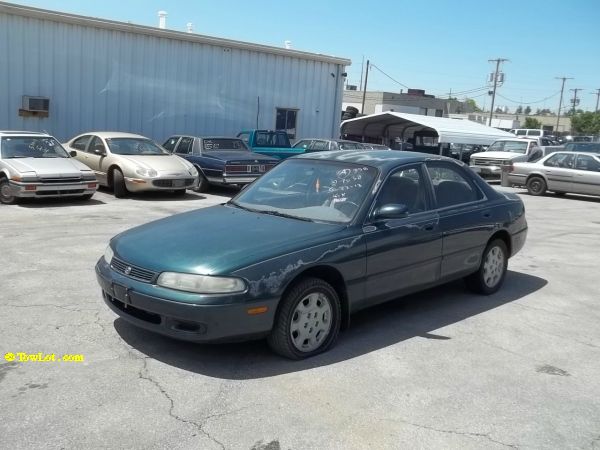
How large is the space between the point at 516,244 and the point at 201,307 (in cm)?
419

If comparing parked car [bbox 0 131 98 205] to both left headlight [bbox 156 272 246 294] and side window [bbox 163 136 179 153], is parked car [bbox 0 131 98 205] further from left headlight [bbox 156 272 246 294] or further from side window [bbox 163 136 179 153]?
left headlight [bbox 156 272 246 294]

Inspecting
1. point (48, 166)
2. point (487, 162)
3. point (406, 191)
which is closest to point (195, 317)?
point (406, 191)

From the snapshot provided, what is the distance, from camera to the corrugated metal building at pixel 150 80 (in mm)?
16594

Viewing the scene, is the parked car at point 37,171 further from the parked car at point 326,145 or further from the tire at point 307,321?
the tire at point 307,321

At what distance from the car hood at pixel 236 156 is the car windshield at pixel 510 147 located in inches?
496

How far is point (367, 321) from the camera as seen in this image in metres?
5.44

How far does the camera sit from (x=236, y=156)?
14602 mm

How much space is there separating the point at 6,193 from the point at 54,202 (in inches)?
37.3

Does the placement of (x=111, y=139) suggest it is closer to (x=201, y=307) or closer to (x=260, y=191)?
(x=260, y=191)

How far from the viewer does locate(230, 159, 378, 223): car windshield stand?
5.01 metres

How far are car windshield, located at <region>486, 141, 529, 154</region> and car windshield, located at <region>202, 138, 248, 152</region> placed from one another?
12.3 meters

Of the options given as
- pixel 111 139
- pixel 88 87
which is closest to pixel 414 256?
pixel 111 139

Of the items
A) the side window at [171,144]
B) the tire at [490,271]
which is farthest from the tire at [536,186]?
the tire at [490,271]

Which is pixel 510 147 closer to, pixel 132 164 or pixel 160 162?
pixel 160 162
